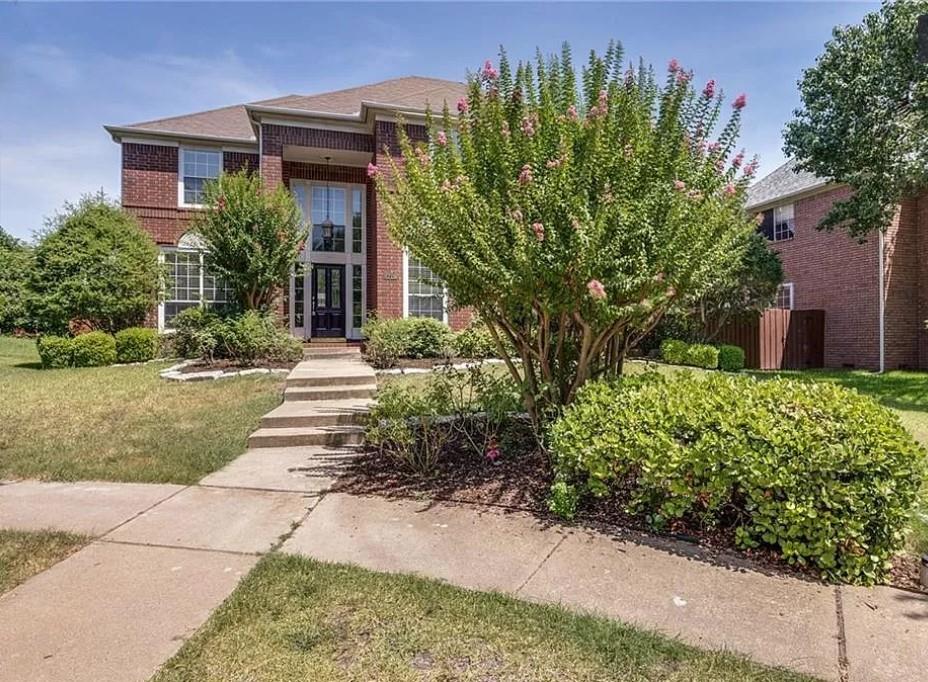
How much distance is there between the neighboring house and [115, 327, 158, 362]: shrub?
1741cm

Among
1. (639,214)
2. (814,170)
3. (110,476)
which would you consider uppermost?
(814,170)

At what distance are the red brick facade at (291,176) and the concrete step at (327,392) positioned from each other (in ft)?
20.4

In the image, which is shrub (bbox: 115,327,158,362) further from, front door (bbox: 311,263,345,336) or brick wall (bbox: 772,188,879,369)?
brick wall (bbox: 772,188,879,369)

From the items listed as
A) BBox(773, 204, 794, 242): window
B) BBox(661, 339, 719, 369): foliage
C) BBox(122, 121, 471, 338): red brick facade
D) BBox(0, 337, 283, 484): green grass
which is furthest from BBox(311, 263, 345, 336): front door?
BBox(773, 204, 794, 242): window

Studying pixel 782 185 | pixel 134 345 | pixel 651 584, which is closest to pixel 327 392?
pixel 651 584

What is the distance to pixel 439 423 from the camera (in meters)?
5.70

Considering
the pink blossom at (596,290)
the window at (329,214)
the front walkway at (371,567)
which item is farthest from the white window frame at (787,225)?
the front walkway at (371,567)

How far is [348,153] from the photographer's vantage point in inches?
599

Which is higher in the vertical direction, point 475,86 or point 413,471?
point 475,86

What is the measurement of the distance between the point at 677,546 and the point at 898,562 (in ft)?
4.34

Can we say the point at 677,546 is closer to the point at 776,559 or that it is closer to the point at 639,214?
the point at 776,559

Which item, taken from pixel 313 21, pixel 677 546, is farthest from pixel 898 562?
pixel 313 21

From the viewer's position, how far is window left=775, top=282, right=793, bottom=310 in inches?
742

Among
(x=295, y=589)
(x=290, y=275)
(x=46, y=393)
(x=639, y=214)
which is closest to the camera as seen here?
(x=295, y=589)
